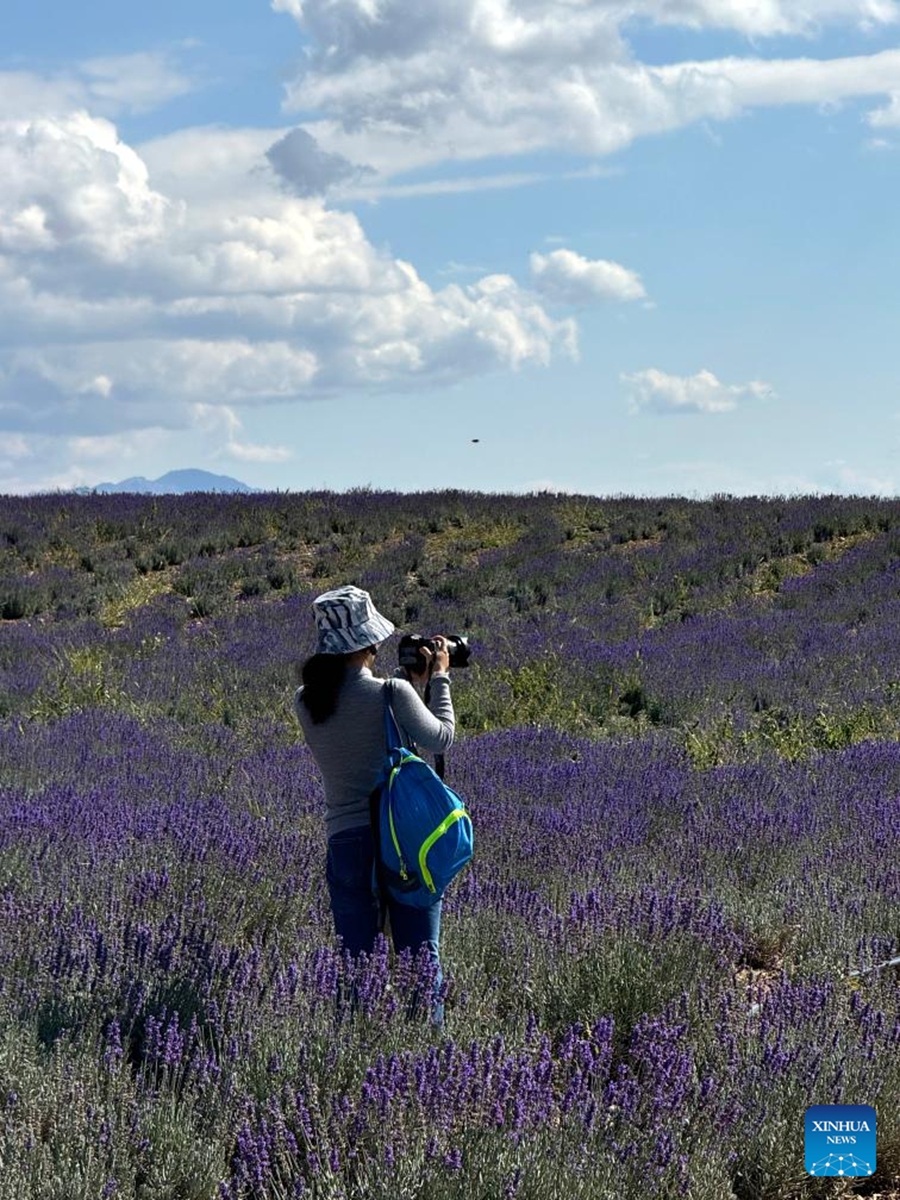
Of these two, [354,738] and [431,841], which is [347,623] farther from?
[431,841]

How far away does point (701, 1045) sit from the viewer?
3.67 metres

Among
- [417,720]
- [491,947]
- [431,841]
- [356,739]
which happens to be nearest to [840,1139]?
[431,841]

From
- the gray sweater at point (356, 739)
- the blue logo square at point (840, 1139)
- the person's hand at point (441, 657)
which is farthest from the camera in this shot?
the person's hand at point (441, 657)

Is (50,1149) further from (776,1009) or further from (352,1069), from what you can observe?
(776,1009)

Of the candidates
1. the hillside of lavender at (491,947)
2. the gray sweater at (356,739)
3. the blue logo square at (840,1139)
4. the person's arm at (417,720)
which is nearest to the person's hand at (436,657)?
the gray sweater at (356,739)

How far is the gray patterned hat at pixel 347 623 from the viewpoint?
379cm

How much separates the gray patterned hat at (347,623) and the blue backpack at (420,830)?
371mm

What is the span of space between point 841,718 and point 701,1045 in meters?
6.54

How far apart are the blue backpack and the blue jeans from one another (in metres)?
0.16

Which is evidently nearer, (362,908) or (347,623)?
(347,623)

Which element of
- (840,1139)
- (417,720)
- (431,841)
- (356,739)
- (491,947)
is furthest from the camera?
(491,947)

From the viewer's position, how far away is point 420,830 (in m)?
3.61

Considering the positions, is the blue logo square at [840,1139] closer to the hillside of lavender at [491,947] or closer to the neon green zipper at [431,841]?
the hillside of lavender at [491,947]

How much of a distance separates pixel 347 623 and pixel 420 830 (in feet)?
2.07
